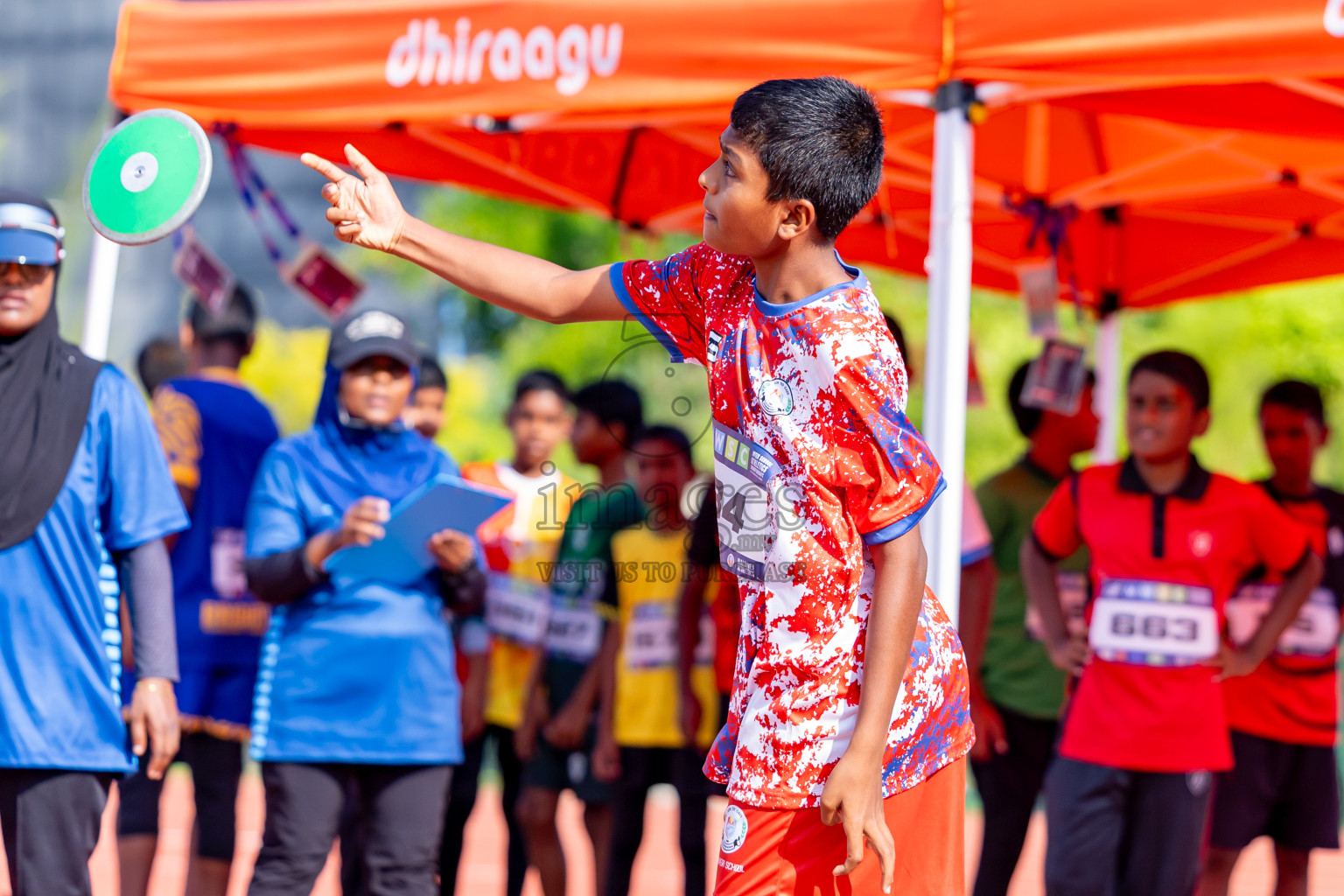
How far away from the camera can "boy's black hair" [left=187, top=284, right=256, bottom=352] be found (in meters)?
4.85

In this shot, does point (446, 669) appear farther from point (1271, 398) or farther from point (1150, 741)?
point (1271, 398)

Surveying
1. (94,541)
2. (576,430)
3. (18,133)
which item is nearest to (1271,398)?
(576,430)

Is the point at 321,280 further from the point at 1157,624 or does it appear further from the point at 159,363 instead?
the point at 1157,624

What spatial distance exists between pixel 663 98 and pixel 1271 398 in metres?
2.42

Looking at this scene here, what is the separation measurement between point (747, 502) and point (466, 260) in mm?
595

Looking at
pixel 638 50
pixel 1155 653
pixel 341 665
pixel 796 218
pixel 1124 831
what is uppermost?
pixel 638 50

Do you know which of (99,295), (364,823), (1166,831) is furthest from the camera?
(99,295)

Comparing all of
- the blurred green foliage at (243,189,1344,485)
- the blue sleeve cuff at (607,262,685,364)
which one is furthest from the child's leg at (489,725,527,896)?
the blurred green foliage at (243,189,1344,485)

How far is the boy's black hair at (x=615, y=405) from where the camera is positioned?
4949mm

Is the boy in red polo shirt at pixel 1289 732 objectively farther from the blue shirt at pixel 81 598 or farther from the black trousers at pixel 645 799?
the blue shirt at pixel 81 598

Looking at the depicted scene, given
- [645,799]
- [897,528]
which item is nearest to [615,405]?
[645,799]

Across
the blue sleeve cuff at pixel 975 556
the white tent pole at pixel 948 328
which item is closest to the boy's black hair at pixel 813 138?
the white tent pole at pixel 948 328

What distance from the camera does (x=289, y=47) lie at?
3971 millimetres

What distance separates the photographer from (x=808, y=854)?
2.04 m
